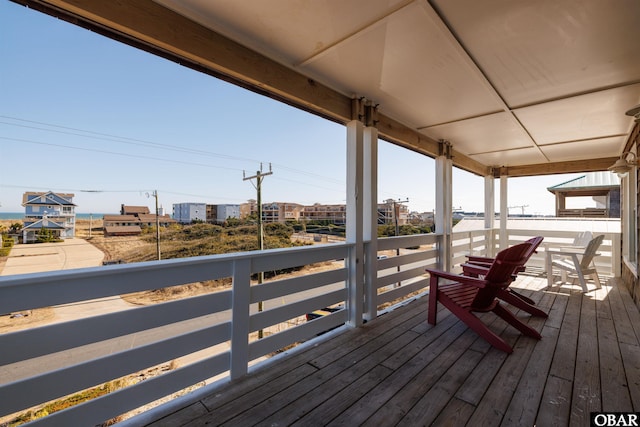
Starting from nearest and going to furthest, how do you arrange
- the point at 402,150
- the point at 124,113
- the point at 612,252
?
the point at 124,113 → the point at 402,150 → the point at 612,252

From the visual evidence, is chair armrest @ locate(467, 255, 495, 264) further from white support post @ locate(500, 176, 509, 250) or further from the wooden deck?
white support post @ locate(500, 176, 509, 250)

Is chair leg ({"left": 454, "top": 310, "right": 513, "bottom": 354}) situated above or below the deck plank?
above

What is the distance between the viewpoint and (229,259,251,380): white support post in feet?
6.22

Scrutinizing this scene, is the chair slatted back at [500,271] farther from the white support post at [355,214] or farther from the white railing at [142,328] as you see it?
the white railing at [142,328]

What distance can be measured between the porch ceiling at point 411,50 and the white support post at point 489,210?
112 inches

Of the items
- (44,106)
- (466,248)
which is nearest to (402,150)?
(466,248)

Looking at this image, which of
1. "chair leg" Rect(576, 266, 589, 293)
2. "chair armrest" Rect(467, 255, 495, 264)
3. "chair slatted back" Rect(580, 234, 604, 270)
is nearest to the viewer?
"chair armrest" Rect(467, 255, 495, 264)

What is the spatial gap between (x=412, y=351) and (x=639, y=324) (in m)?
2.48

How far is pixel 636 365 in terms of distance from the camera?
6.72 ft

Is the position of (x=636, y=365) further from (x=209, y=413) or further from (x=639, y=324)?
(x=209, y=413)

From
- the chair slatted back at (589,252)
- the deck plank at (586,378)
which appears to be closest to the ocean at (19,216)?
the deck plank at (586,378)

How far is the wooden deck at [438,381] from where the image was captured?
154cm

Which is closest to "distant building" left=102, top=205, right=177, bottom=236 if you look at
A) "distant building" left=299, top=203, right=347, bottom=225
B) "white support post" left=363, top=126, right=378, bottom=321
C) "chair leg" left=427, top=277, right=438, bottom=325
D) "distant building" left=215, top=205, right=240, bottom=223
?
"distant building" left=215, top=205, right=240, bottom=223

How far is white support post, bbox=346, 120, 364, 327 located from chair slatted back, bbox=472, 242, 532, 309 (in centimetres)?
105
